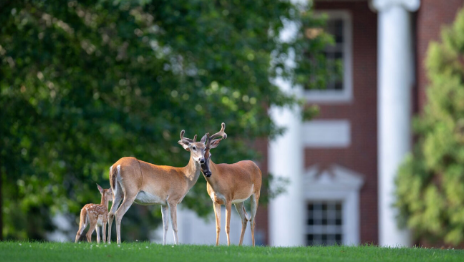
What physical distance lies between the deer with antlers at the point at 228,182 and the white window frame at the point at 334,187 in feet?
65.2

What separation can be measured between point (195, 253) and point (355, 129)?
→ 21.3 metres

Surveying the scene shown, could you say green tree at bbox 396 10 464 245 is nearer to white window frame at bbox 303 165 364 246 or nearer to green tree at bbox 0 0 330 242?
white window frame at bbox 303 165 364 246

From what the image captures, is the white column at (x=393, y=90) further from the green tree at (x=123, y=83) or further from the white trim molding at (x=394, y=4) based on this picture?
the green tree at (x=123, y=83)

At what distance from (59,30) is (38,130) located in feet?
6.98

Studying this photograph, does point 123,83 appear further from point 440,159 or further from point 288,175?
point 440,159

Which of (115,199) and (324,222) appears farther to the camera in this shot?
(324,222)

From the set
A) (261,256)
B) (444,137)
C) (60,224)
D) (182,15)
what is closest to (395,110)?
(444,137)

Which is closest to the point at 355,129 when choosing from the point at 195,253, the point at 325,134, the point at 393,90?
the point at 325,134

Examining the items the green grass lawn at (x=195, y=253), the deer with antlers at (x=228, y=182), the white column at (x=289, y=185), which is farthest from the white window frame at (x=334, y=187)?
the deer with antlers at (x=228, y=182)

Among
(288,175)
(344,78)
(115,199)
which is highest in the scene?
(344,78)

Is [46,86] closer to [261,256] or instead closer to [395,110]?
[261,256]

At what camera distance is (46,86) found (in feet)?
55.3

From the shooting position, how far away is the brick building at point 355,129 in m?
26.6

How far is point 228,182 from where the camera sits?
26.7 feet
